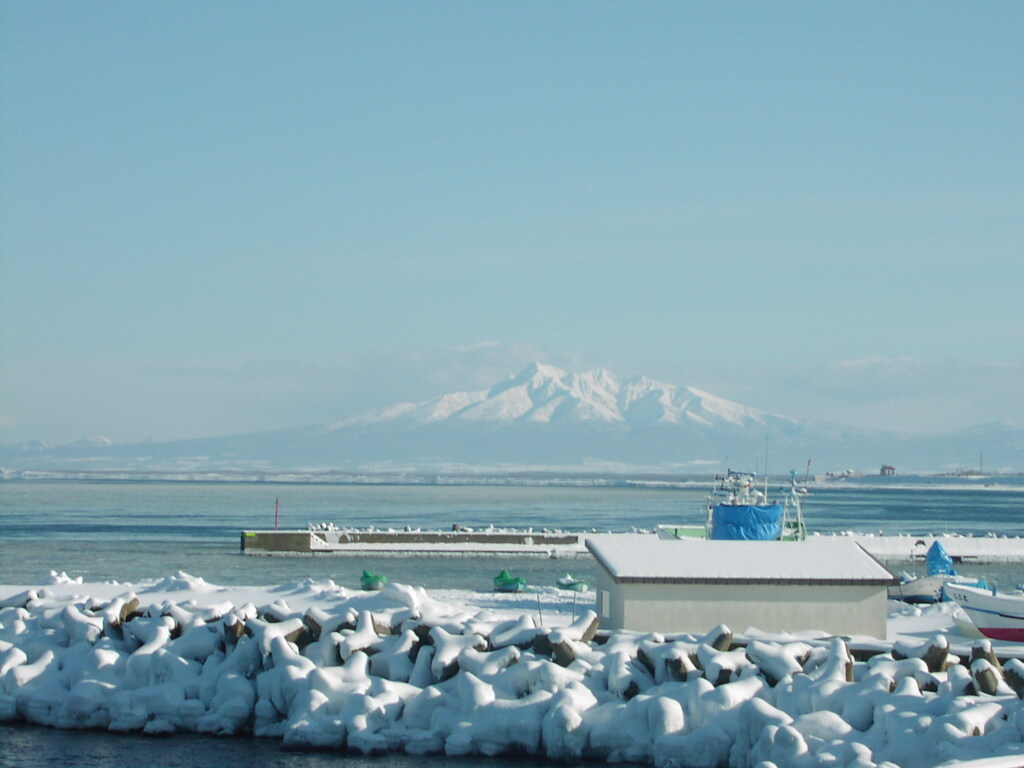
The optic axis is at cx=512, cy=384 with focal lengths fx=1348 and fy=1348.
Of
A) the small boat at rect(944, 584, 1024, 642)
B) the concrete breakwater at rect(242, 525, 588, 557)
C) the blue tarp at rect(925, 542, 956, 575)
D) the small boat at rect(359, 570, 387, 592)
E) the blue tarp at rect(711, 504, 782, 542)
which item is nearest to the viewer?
the small boat at rect(944, 584, 1024, 642)

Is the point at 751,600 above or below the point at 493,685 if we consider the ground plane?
above

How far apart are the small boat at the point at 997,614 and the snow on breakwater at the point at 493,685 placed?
4.92 m

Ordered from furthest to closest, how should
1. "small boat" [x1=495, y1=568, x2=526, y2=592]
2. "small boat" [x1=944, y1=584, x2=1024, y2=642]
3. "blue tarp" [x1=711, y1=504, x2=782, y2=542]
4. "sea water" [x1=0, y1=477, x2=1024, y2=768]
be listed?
"small boat" [x1=495, y1=568, x2=526, y2=592]
"blue tarp" [x1=711, y1=504, x2=782, y2=542]
"small boat" [x1=944, y1=584, x2=1024, y2=642]
"sea water" [x1=0, y1=477, x2=1024, y2=768]

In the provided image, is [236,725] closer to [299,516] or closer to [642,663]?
[642,663]

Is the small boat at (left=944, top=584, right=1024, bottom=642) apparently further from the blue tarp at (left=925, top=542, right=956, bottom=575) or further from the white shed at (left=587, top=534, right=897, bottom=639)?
the blue tarp at (left=925, top=542, right=956, bottom=575)

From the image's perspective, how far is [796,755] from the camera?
19.3 m

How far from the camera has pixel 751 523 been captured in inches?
1334

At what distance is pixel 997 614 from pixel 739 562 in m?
5.48

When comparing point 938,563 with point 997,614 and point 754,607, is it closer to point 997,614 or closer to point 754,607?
point 997,614

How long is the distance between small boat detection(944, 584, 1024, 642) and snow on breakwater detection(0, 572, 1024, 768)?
4922 mm

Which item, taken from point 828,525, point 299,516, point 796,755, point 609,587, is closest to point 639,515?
point 828,525

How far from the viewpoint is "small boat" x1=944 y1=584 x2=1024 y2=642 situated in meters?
27.2

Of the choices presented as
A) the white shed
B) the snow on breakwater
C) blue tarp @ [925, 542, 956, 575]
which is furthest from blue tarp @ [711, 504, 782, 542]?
blue tarp @ [925, 542, 956, 575]

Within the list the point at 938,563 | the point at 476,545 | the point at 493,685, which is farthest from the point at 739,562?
the point at 476,545
